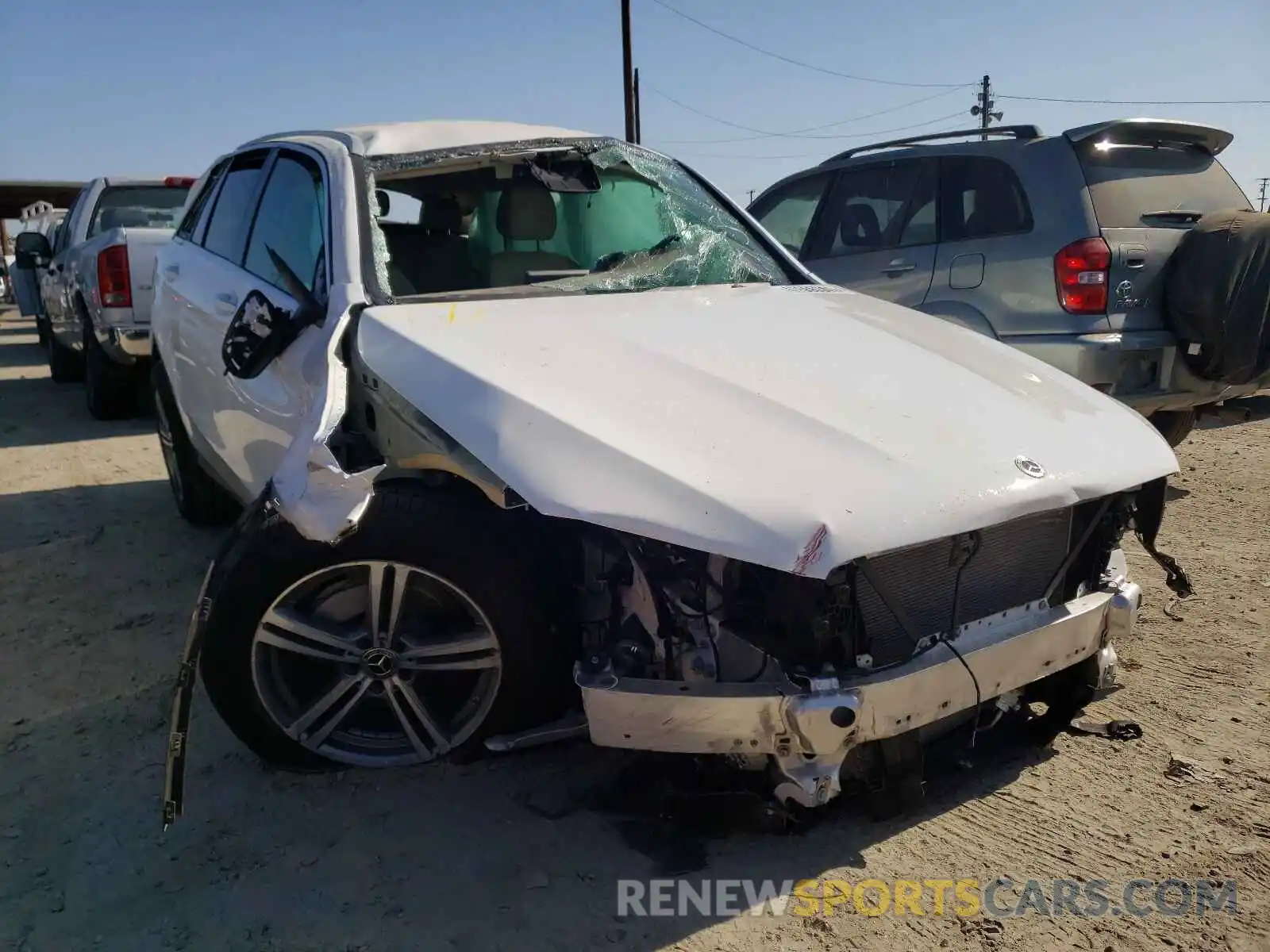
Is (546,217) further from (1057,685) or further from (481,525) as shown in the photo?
(1057,685)

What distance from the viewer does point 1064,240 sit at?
5.06 m

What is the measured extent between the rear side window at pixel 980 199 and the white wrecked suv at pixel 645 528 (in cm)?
243

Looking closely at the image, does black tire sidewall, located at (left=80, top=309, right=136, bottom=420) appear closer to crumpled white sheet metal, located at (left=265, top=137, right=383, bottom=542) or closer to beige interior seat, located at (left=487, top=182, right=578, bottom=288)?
beige interior seat, located at (left=487, top=182, right=578, bottom=288)

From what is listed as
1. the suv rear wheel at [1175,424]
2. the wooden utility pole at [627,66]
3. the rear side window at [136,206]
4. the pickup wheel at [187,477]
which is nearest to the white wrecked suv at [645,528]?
the pickup wheel at [187,477]

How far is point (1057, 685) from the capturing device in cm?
276

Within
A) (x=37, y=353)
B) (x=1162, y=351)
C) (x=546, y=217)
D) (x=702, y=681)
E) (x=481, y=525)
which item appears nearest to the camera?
(x=702, y=681)

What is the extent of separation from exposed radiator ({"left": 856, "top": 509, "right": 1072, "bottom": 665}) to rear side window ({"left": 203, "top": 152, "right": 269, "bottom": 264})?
9.61ft

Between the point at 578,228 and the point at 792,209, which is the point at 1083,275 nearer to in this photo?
the point at 792,209

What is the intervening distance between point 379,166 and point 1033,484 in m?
2.37

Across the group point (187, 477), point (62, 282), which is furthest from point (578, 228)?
point (62, 282)

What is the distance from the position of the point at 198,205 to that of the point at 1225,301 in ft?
16.7

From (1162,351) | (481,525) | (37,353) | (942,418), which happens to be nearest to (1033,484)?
(942,418)

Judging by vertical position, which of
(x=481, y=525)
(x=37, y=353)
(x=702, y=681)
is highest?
(x=481, y=525)

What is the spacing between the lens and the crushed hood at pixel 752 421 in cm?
206
